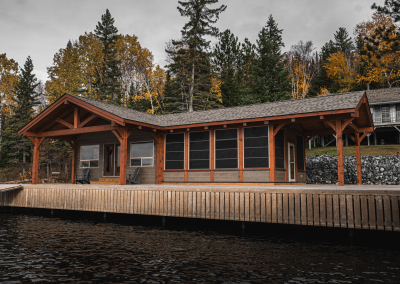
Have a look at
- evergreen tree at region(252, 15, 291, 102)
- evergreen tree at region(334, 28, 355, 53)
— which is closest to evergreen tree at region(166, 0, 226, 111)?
evergreen tree at region(252, 15, 291, 102)

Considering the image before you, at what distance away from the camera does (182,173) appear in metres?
13.8

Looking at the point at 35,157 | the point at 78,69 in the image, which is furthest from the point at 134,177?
the point at 78,69

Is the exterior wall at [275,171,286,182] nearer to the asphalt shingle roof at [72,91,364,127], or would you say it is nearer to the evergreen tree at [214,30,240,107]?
the asphalt shingle roof at [72,91,364,127]

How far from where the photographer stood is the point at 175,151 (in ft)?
46.0

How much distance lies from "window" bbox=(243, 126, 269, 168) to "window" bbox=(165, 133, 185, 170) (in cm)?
311

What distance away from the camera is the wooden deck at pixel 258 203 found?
6.61 m

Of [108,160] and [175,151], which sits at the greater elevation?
[175,151]

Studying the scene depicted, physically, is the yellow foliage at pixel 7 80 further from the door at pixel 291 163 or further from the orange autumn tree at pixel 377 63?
the orange autumn tree at pixel 377 63

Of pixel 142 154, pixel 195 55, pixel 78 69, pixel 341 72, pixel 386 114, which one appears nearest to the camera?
pixel 142 154

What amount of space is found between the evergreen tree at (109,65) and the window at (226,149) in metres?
17.0

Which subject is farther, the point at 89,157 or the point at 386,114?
the point at 386,114

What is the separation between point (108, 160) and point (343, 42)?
3673 centimetres

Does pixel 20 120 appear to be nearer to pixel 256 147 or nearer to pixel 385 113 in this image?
pixel 256 147

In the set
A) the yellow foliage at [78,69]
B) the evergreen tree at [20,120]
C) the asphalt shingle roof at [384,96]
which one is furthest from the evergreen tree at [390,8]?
the evergreen tree at [20,120]
